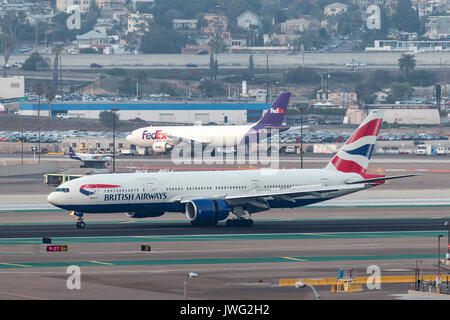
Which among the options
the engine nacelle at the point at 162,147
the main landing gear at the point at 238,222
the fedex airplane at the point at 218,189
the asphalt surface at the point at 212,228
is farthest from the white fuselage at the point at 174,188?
the engine nacelle at the point at 162,147

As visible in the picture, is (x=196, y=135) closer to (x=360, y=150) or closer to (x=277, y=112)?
(x=277, y=112)

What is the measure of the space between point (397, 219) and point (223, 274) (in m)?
33.8

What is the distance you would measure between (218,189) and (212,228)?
2933 millimetres

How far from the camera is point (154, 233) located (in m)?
72.9

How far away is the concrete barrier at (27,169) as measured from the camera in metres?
135

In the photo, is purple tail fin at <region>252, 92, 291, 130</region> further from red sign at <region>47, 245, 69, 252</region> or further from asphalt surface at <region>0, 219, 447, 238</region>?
red sign at <region>47, 245, 69, 252</region>

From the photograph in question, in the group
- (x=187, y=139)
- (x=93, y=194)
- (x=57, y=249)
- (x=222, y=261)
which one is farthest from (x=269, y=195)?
(x=187, y=139)

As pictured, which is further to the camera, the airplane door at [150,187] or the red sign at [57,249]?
the airplane door at [150,187]

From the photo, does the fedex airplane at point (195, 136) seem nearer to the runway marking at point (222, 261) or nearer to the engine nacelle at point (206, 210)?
the engine nacelle at point (206, 210)

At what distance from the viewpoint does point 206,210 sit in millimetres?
73812

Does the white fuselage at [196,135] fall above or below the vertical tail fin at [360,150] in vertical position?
below
